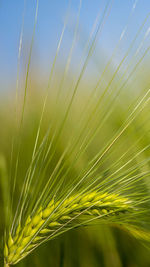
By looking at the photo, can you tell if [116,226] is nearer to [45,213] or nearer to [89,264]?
[89,264]

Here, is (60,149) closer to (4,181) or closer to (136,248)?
(4,181)

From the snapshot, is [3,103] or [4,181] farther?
[3,103]

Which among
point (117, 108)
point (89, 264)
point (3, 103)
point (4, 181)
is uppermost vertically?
point (3, 103)

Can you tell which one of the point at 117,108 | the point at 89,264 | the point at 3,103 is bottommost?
the point at 89,264

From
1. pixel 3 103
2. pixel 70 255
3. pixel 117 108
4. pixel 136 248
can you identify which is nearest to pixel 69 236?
pixel 70 255

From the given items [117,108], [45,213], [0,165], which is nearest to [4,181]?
[0,165]

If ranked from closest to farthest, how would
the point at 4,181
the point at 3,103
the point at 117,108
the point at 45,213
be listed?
the point at 45,213 < the point at 4,181 < the point at 117,108 < the point at 3,103

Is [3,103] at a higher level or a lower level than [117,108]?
higher

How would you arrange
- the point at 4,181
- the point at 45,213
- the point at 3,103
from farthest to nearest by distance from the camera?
the point at 3,103 → the point at 4,181 → the point at 45,213

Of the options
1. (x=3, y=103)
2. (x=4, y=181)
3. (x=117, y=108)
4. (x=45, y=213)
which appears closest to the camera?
(x=45, y=213)
